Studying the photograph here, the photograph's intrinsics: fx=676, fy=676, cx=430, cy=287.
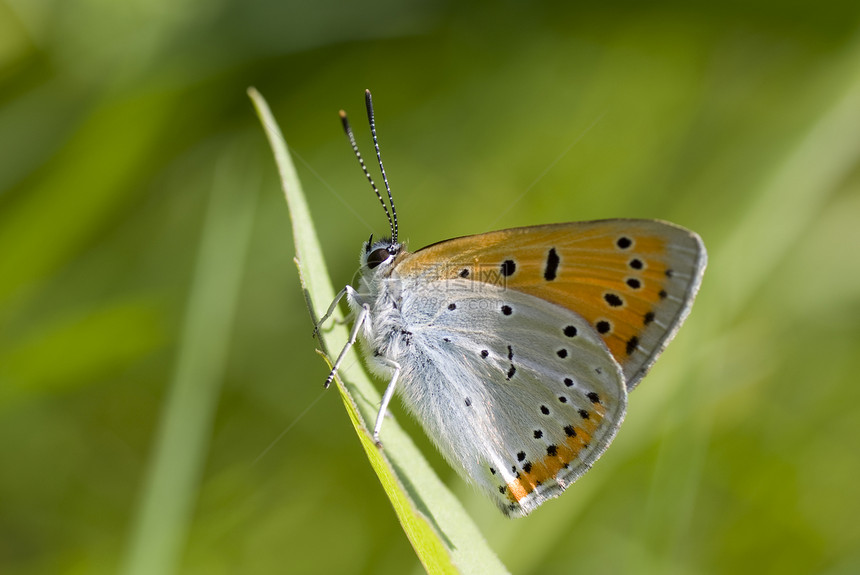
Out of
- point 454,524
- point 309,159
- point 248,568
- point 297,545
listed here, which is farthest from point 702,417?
point 309,159

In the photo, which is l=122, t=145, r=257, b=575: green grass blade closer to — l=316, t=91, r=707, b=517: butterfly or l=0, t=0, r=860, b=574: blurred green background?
l=0, t=0, r=860, b=574: blurred green background

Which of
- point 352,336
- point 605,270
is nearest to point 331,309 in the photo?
point 352,336

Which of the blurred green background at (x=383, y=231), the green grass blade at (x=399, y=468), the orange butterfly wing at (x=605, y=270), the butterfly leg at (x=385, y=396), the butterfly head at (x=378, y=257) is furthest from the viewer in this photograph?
the blurred green background at (x=383, y=231)

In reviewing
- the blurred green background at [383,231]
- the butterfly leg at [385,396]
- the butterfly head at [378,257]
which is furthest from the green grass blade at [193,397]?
the butterfly leg at [385,396]

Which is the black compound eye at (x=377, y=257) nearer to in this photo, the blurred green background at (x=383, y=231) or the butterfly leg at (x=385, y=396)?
the butterfly leg at (x=385, y=396)

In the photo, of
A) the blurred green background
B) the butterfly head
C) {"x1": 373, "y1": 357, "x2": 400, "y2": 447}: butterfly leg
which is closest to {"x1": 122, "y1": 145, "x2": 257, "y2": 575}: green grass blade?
the blurred green background
